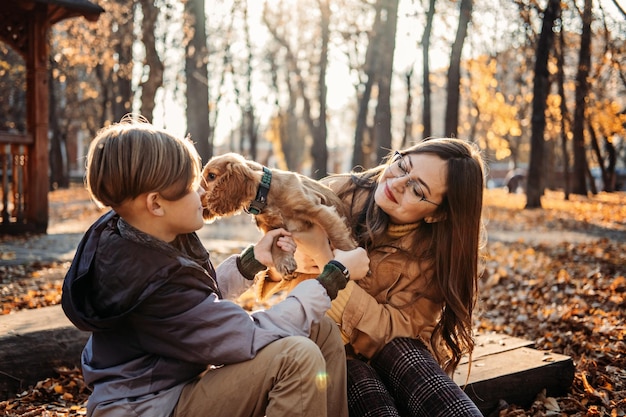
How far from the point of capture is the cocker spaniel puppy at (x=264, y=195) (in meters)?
4.12

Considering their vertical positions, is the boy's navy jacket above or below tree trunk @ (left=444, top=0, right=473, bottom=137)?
below

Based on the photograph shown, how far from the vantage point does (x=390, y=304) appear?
3557 millimetres

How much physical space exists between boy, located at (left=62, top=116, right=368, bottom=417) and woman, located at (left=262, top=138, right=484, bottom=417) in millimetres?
884

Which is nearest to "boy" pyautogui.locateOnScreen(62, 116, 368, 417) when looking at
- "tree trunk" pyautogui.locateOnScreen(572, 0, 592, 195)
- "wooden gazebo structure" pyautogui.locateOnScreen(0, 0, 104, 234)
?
"wooden gazebo structure" pyautogui.locateOnScreen(0, 0, 104, 234)

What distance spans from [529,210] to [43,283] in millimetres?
17245

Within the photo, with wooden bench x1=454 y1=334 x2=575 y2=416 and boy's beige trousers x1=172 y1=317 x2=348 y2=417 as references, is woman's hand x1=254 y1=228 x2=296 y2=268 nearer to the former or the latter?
boy's beige trousers x1=172 y1=317 x2=348 y2=417

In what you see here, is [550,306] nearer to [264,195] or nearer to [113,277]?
[264,195]

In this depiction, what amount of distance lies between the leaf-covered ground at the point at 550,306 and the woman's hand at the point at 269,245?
1443 millimetres

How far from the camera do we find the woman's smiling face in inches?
140

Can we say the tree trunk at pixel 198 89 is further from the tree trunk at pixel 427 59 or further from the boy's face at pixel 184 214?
the boy's face at pixel 184 214

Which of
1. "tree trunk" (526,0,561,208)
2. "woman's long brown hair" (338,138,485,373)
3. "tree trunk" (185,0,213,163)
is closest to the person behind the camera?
"woman's long brown hair" (338,138,485,373)

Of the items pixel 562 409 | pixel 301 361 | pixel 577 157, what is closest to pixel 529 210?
pixel 577 157

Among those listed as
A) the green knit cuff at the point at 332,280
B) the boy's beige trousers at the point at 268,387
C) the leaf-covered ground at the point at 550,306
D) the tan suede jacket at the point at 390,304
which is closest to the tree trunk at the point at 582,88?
the leaf-covered ground at the point at 550,306

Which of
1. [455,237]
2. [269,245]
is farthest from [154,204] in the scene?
[455,237]
